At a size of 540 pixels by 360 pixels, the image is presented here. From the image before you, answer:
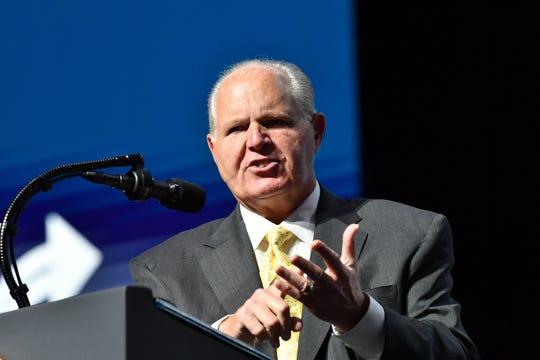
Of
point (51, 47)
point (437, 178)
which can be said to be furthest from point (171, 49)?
point (437, 178)

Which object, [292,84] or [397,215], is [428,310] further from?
[292,84]

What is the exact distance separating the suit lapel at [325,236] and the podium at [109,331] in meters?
0.67

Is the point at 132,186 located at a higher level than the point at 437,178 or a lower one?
higher

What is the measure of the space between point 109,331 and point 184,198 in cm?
47

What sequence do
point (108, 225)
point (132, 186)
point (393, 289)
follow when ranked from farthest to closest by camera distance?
point (108, 225)
point (393, 289)
point (132, 186)

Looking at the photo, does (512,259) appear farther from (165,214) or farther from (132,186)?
(132,186)

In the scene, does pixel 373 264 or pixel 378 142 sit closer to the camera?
pixel 373 264

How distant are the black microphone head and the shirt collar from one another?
0.59m

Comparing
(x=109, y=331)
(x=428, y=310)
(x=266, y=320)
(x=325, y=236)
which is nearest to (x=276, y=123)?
(x=325, y=236)

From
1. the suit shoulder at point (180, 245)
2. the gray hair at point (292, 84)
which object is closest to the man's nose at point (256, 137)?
the gray hair at point (292, 84)

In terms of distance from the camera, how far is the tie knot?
204 cm

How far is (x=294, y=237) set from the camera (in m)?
2.07

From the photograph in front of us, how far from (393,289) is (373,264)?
8 cm

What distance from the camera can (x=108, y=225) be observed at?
2.53 m
